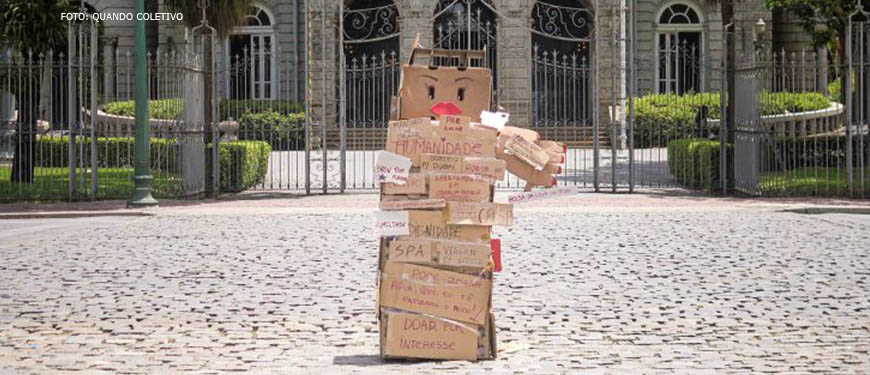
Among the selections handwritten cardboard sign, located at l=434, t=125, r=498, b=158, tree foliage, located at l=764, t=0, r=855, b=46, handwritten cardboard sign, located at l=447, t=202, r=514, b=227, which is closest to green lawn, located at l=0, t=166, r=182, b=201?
tree foliage, located at l=764, t=0, r=855, b=46

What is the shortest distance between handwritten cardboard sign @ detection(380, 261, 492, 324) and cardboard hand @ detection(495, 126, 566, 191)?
69 cm

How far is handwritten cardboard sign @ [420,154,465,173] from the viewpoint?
810cm

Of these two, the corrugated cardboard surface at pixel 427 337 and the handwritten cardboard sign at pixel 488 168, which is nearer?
the corrugated cardboard surface at pixel 427 337

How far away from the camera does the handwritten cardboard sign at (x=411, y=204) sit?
26.5 feet

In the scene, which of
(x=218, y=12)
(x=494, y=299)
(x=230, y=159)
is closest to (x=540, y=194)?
(x=494, y=299)

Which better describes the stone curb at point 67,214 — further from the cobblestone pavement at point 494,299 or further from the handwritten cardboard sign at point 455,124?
the handwritten cardboard sign at point 455,124

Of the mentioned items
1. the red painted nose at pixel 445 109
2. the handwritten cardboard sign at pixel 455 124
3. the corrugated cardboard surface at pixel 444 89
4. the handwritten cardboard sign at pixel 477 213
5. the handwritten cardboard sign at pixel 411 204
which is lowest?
the handwritten cardboard sign at pixel 477 213

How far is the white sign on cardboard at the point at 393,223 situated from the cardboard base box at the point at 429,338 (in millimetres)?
448

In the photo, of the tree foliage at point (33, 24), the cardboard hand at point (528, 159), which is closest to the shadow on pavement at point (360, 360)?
the cardboard hand at point (528, 159)

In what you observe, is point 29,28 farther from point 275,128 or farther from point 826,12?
point 826,12

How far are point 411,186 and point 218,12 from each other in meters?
15.5

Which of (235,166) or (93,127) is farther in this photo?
(235,166)

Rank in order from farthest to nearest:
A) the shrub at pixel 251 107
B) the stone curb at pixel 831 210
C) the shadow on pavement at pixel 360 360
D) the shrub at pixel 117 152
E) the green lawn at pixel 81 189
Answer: the shrub at pixel 251 107
the green lawn at pixel 81 189
the shrub at pixel 117 152
the stone curb at pixel 831 210
the shadow on pavement at pixel 360 360

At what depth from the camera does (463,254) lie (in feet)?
26.6
